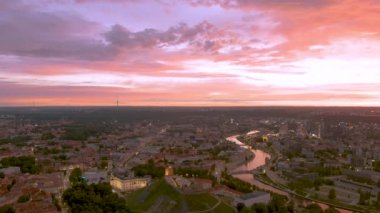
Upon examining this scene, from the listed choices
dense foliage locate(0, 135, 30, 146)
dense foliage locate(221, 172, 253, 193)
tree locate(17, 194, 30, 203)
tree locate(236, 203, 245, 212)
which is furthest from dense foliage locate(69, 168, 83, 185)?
dense foliage locate(0, 135, 30, 146)

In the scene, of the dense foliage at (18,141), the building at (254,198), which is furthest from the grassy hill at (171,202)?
the dense foliage at (18,141)

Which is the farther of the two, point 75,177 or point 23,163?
point 23,163

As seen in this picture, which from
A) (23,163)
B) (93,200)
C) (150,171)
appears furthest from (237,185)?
(23,163)

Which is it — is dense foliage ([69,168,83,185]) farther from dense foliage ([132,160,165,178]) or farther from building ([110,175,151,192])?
dense foliage ([132,160,165,178])

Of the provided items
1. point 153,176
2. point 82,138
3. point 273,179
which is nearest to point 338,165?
point 273,179

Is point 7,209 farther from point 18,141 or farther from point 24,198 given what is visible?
point 18,141

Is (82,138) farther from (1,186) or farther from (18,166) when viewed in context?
(1,186)

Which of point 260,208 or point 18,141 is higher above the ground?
point 260,208

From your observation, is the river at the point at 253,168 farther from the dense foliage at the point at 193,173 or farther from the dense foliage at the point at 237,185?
the dense foliage at the point at 193,173
